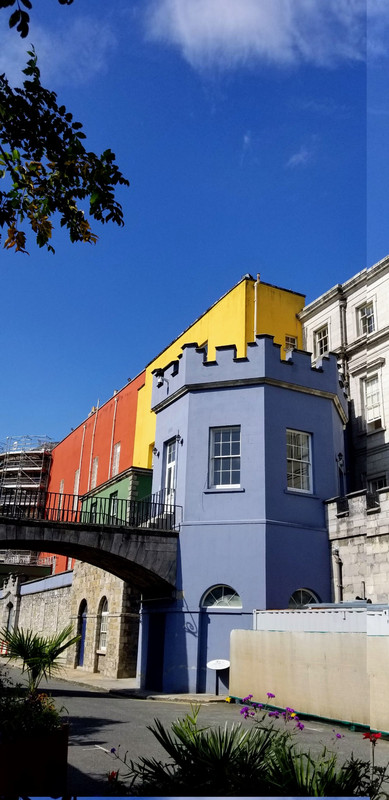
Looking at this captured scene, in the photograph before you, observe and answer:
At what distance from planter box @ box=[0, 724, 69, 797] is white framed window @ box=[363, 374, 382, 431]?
608 inches

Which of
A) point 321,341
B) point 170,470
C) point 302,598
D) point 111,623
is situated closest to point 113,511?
point 111,623

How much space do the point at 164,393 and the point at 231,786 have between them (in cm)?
1468

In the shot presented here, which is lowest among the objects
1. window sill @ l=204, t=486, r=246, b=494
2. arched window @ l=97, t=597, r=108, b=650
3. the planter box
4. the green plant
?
the planter box

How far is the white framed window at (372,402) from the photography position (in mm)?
18750

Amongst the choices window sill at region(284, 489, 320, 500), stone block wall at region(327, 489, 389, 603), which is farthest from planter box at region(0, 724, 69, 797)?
window sill at region(284, 489, 320, 500)

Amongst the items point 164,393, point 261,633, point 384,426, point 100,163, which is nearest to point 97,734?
point 261,633

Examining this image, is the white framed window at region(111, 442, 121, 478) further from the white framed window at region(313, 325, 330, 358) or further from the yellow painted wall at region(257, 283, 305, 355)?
the white framed window at region(313, 325, 330, 358)

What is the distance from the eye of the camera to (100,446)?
2956cm

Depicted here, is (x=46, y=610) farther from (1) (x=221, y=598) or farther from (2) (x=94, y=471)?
(1) (x=221, y=598)

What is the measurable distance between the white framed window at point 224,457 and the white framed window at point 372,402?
5.15 metres

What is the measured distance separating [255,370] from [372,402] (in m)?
5.09

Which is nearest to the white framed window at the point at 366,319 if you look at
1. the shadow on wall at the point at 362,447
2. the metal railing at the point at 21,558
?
the shadow on wall at the point at 362,447

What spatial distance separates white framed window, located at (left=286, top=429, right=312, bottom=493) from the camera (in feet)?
50.8

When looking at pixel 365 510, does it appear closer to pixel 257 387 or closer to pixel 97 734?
pixel 257 387
